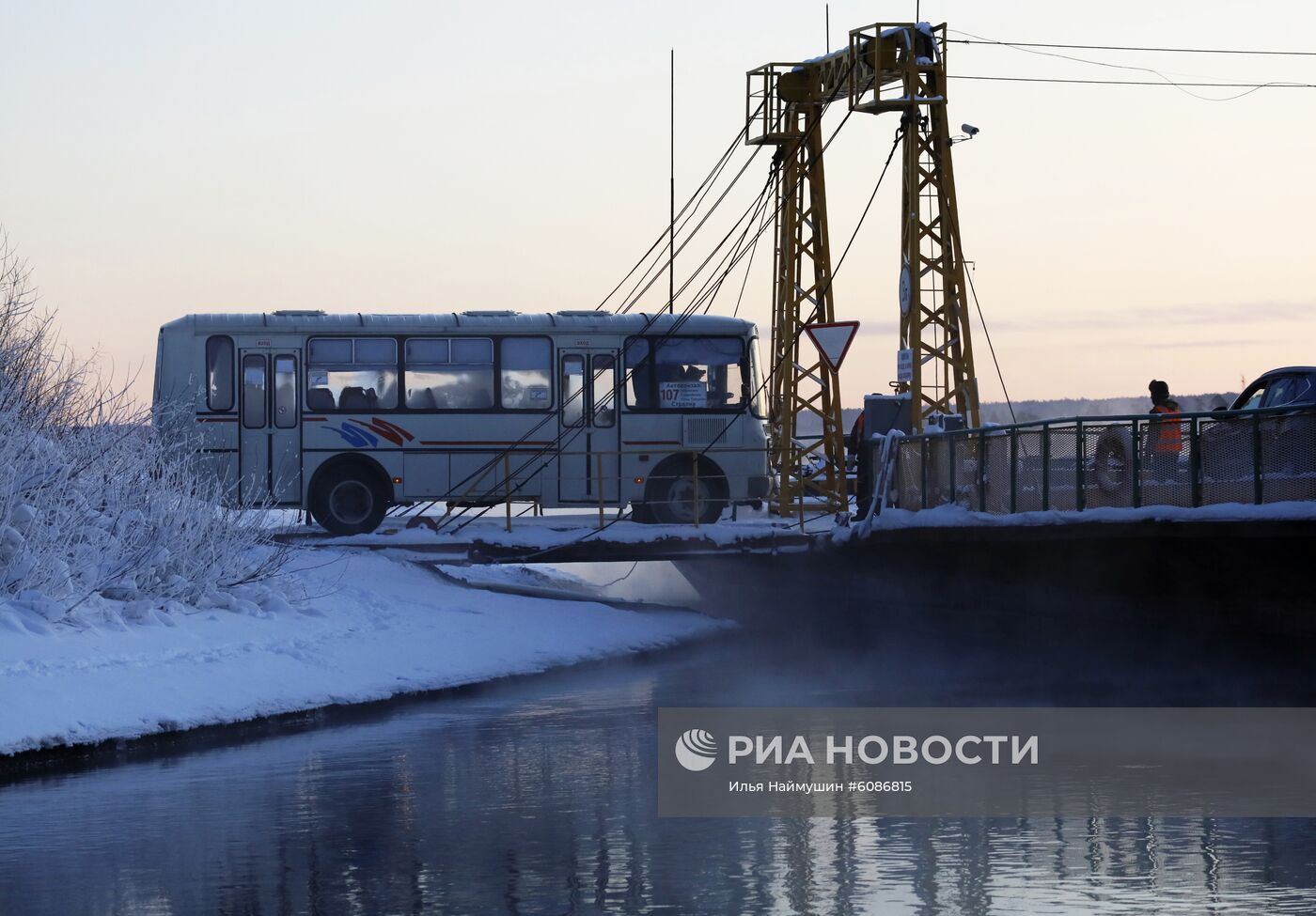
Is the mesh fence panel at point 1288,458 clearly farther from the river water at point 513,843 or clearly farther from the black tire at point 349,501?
the black tire at point 349,501

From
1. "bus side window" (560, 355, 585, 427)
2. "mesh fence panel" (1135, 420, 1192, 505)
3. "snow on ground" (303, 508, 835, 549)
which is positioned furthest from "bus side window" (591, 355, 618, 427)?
"mesh fence panel" (1135, 420, 1192, 505)

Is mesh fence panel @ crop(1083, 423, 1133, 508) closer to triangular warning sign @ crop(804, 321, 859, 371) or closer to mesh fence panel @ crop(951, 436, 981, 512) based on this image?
mesh fence panel @ crop(951, 436, 981, 512)

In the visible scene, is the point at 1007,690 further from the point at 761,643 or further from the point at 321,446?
the point at 321,446

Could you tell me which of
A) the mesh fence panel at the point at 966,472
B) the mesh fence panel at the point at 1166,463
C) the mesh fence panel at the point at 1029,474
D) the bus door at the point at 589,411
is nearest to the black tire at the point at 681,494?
the bus door at the point at 589,411

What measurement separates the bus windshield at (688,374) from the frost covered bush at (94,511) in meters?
6.46

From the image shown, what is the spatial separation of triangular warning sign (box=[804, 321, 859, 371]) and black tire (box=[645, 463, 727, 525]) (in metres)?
4.01

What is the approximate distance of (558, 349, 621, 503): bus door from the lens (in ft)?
94.1

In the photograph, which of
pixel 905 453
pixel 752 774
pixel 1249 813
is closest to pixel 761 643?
pixel 905 453

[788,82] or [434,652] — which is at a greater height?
[788,82]

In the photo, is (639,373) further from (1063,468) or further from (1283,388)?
(1283,388)

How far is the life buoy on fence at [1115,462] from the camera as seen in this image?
19688 mm

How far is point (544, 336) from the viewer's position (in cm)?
2870

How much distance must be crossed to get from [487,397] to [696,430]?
3.21 meters

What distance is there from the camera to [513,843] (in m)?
10.4
